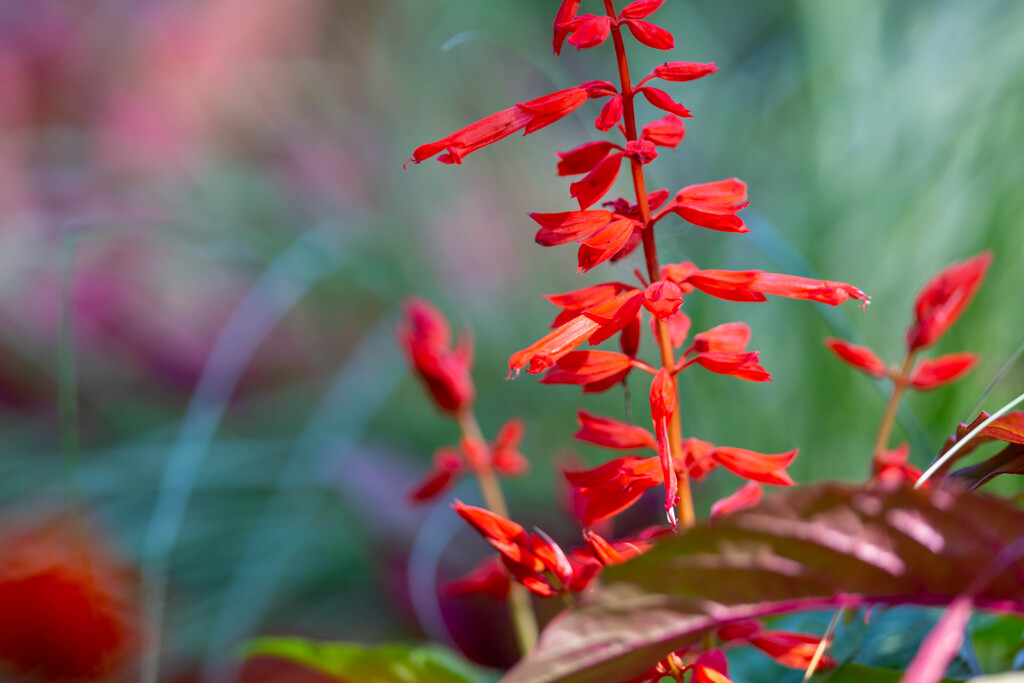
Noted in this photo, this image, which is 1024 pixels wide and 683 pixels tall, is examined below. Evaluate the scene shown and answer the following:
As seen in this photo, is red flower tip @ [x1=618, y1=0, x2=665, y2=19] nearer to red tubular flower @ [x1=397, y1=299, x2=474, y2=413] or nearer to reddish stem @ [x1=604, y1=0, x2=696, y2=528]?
reddish stem @ [x1=604, y1=0, x2=696, y2=528]

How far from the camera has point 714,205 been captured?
19 centimetres

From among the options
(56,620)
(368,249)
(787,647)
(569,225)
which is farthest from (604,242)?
(368,249)

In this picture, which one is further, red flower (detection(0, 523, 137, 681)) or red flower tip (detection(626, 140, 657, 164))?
red flower (detection(0, 523, 137, 681))

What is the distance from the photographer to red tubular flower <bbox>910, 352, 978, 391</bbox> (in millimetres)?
275

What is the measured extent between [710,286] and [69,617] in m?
0.46

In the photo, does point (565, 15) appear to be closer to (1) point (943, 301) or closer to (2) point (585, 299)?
(2) point (585, 299)

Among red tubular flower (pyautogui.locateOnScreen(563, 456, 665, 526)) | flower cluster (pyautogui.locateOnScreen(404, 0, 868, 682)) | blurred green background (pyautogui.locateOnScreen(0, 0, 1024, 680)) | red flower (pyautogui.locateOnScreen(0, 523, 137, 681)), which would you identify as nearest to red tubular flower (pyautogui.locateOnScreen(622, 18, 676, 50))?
flower cluster (pyautogui.locateOnScreen(404, 0, 868, 682))

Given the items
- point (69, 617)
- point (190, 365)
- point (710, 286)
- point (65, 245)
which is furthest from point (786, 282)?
point (190, 365)

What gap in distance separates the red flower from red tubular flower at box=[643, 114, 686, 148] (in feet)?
1.23

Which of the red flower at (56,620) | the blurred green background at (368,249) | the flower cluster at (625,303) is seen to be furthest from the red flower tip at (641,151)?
the red flower at (56,620)

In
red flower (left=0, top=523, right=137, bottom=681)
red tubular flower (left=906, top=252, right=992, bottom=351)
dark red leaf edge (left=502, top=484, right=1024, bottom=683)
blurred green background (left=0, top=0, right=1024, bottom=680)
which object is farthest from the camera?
blurred green background (left=0, top=0, right=1024, bottom=680)

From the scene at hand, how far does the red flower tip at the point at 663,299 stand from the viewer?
6.5 inches

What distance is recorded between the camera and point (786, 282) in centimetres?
19

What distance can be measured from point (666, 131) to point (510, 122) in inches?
1.7
